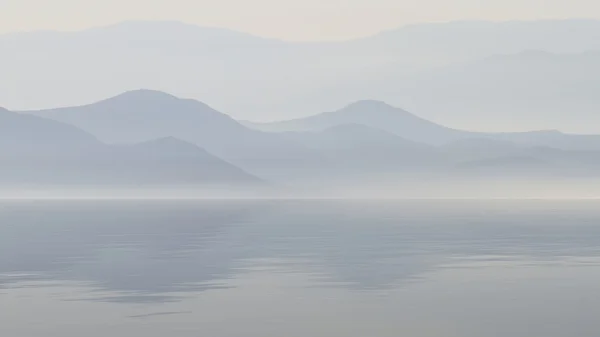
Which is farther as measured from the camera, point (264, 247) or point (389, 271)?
point (264, 247)

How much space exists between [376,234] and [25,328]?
67362 mm

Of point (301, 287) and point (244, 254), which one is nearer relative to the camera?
point (301, 287)

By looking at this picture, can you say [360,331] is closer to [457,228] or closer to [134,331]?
[134,331]

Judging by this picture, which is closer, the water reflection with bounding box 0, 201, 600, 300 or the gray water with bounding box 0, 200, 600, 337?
the gray water with bounding box 0, 200, 600, 337

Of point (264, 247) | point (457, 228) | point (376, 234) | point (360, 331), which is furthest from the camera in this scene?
point (457, 228)

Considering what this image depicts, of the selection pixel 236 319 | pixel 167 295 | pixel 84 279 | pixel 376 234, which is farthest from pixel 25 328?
pixel 376 234

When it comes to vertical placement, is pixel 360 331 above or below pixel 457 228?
below

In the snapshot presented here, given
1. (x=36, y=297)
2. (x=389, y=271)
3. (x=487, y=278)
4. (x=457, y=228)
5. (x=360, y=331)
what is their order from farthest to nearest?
(x=457, y=228), (x=389, y=271), (x=487, y=278), (x=36, y=297), (x=360, y=331)

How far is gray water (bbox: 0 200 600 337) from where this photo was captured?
138 ft

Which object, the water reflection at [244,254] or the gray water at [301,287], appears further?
the water reflection at [244,254]

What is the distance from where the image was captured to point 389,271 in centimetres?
6384

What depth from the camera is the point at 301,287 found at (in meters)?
54.8

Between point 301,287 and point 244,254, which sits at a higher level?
point 244,254

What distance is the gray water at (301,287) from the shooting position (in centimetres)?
4197
